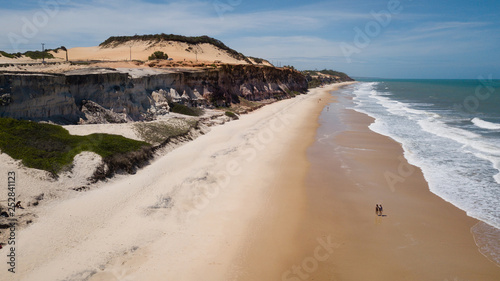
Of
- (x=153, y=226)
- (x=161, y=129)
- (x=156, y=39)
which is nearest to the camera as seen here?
(x=153, y=226)

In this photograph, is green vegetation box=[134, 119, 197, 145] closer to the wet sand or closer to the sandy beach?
the sandy beach

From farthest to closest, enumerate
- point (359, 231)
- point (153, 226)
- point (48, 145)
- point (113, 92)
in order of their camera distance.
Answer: point (113, 92) < point (48, 145) < point (359, 231) < point (153, 226)

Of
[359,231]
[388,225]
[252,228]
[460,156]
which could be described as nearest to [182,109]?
[252,228]

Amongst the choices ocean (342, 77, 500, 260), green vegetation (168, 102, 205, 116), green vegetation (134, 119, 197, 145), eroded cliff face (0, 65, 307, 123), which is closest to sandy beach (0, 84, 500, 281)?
ocean (342, 77, 500, 260)

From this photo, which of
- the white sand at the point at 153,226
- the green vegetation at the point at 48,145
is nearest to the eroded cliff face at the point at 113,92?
the green vegetation at the point at 48,145

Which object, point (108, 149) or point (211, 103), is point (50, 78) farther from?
point (211, 103)

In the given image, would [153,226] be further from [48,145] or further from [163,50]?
[163,50]

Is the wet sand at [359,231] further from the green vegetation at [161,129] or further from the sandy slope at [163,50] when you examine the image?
the sandy slope at [163,50]
